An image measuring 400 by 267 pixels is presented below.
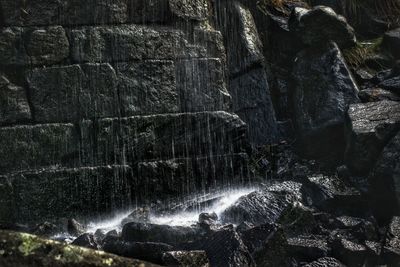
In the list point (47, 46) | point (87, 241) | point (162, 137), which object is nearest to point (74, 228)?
point (87, 241)

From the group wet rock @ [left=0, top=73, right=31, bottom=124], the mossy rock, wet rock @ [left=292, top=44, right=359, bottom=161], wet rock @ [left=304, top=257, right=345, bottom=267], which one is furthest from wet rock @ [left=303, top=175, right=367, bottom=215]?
the mossy rock

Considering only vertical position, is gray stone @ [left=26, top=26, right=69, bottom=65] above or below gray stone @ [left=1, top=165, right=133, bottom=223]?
above

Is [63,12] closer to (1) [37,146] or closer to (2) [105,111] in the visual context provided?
(2) [105,111]

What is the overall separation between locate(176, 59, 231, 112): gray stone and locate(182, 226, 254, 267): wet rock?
10.6 feet

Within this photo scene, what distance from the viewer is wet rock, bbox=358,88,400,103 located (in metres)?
8.93

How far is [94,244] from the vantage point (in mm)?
6422

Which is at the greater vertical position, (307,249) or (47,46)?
(47,46)

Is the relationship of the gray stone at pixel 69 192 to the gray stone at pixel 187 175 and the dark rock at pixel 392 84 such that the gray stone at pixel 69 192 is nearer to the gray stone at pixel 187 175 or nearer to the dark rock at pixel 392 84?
the gray stone at pixel 187 175

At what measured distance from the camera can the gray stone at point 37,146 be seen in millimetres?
8195

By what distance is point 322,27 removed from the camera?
9648mm

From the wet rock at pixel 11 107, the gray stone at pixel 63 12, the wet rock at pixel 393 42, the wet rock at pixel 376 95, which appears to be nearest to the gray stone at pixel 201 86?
the gray stone at pixel 63 12

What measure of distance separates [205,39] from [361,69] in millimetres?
2803

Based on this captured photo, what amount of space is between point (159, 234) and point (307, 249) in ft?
5.26

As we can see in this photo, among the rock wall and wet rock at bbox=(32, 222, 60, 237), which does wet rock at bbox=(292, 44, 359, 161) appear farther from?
wet rock at bbox=(32, 222, 60, 237)
